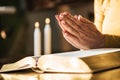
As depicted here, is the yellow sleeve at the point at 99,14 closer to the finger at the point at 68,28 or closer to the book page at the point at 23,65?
the finger at the point at 68,28

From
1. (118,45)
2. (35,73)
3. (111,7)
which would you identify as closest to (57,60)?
(35,73)

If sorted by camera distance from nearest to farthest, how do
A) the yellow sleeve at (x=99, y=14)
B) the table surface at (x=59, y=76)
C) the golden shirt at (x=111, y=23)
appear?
the table surface at (x=59, y=76), the golden shirt at (x=111, y=23), the yellow sleeve at (x=99, y=14)

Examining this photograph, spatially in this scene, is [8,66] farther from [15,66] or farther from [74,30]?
[74,30]

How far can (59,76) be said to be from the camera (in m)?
0.48

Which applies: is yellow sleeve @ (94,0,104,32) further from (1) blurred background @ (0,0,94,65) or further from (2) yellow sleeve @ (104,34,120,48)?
(1) blurred background @ (0,0,94,65)

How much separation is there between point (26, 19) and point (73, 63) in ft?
10.5

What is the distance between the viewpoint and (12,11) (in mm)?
3590

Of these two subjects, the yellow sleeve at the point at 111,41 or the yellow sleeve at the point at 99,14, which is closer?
the yellow sleeve at the point at 111,41

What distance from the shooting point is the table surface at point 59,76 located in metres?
0.44

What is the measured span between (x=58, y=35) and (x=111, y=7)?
2748 millimetres

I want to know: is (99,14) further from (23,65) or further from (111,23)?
(23,65)

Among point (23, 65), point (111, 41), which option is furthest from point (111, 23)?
point (23, 65)

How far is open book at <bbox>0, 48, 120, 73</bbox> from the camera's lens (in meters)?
0.45

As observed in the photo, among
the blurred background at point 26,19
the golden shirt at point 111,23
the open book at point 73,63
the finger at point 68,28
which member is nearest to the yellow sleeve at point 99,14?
the golden shirt at point 111,23
